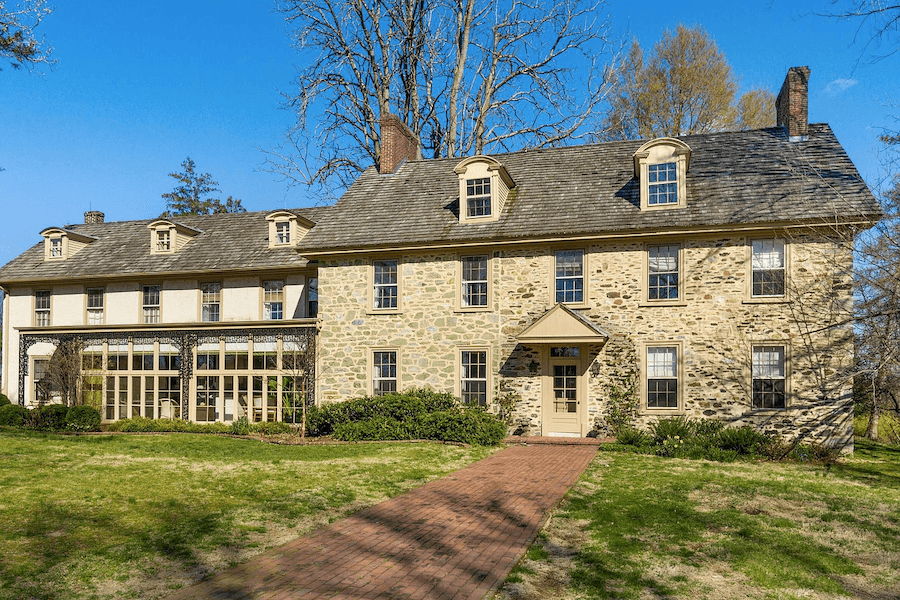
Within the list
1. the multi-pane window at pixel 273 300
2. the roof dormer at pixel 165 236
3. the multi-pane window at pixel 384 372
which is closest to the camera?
the multi-pane window at pixel 384 372

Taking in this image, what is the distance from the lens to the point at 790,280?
640 inches

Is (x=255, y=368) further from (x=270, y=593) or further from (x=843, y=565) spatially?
(x=843, y=565)

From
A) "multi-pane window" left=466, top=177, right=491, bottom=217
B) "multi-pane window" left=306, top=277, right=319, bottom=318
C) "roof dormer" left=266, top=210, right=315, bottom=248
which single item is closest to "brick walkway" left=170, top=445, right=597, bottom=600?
"multi-pane window" left=466, top=177, right=491, bottom=217

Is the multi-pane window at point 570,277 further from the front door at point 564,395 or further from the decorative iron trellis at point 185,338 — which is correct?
the decorative iron trellis at point 185,338

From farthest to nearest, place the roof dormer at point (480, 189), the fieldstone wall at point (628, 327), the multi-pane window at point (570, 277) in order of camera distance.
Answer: the roof dormer at point (480, 189) < the multi-pane window at point (570, 277) < the fieldstone wall at point (628, 327)

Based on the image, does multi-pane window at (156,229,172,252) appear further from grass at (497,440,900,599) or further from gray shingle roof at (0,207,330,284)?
grass at (497,440,900,599)

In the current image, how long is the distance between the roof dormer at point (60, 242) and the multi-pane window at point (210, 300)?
642cm

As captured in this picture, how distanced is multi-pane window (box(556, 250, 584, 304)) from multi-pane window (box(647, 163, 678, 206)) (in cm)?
237

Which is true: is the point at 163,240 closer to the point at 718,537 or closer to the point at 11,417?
the point at 11,417

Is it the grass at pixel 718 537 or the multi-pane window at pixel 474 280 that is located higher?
the multi-pane window at pixel 474 280

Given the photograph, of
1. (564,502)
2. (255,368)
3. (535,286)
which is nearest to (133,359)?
(255,368)

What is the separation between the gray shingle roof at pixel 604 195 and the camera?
656 inches

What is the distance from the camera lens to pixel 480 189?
19.2m

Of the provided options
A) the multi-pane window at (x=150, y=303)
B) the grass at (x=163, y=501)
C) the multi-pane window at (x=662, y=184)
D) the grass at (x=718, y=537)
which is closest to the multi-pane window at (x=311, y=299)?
the grass at (x=163, y=501)
